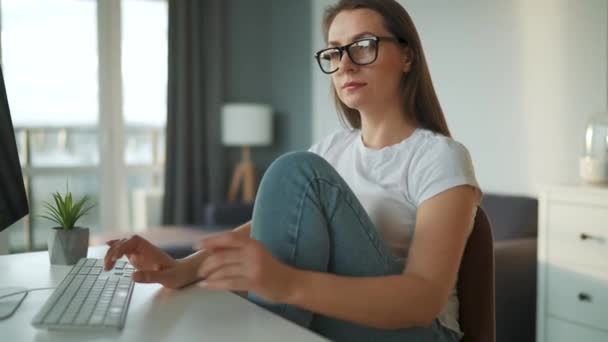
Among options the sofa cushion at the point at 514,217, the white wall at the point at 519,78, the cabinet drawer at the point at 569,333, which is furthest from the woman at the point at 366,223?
the white wall at the point at 519,78

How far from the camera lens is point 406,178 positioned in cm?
127

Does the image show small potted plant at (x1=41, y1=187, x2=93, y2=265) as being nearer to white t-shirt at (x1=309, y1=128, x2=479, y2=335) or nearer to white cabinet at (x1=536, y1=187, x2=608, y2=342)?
white t-shirt at (x1=309, y1=128, x2=479, y2=335)

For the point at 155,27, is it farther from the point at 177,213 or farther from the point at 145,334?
the point at 145,334

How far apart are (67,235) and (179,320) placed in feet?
2.00

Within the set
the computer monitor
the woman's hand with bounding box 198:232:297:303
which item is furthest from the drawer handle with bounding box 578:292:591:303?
the computer monitor

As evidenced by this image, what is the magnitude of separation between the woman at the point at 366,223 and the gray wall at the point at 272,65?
3332 millimetres

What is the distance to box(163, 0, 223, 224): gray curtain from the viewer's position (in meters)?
4.68

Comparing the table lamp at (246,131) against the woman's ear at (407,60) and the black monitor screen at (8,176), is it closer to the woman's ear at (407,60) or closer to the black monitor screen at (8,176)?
the woman's ear at (407,60)

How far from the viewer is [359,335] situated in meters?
1.05

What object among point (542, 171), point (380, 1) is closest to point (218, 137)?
point (542, 171)

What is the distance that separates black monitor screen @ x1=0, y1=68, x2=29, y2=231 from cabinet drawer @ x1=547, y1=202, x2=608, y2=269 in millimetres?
1856

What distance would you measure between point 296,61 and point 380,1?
3.54 m

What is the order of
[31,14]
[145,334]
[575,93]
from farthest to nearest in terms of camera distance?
[31,14] → [575,93] → [145,334]

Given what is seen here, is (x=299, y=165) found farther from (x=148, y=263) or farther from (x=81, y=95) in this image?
(x=81, y=95)
